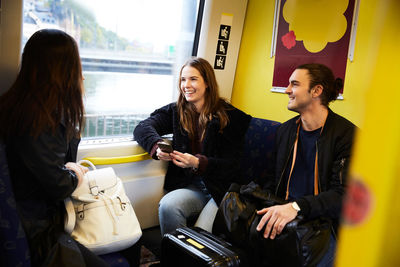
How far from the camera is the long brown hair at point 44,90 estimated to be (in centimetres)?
147

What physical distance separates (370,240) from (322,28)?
2722 millimetres

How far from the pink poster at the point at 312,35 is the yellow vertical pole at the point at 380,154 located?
8.33ft

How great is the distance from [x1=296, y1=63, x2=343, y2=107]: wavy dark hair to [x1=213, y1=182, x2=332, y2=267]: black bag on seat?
719 millimetres

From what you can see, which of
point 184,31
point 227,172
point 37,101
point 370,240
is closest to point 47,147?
point 37,101

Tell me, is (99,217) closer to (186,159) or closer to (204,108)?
(186,159)

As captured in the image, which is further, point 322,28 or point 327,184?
point 322,28

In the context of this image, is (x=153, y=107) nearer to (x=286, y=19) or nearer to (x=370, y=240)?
(x=286, y=19)

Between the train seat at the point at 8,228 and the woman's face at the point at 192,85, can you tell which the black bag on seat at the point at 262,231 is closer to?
the woman's face at the point at 192,85

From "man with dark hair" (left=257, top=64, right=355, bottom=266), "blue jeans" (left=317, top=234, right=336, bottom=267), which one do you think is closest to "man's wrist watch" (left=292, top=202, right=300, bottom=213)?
"man with dark hair" (left=257, top=64, right=355, bottom=266)

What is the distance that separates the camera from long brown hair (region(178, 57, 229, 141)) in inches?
103

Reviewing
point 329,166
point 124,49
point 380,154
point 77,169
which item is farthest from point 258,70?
point 380,154

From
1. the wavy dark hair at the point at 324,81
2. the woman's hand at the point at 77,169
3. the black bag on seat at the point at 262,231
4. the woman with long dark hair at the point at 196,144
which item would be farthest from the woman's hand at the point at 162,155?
the wavy dark hair at the point at 324,81

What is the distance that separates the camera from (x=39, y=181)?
1.52 metres

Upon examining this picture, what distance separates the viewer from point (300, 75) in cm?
228
